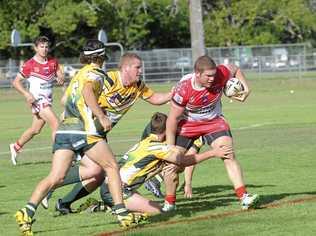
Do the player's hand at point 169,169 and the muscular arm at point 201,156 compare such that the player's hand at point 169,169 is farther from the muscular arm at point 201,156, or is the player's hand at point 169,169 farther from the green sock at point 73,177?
the green sock at point 73,177

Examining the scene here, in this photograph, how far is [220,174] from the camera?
15516 millimetres

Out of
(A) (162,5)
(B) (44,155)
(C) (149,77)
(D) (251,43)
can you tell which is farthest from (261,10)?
(B) (44,155)

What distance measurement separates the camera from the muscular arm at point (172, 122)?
11.0 metres

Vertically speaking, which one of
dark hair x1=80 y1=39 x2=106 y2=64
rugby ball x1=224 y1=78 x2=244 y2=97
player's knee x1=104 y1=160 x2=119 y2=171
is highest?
dark hair x1=80 y1=39 x2=106 y2=64

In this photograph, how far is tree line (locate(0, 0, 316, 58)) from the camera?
66000mm

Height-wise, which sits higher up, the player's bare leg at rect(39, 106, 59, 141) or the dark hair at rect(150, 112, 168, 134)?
the dark hair at rect(150, 112, 168, 134)

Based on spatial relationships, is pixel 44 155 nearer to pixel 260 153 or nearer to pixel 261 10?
pixel 260 153

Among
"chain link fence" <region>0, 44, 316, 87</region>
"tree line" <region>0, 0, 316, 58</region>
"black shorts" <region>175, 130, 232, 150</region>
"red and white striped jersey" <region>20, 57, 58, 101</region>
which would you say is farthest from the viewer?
"tree line" <region>0, 0, 316, 58</region>

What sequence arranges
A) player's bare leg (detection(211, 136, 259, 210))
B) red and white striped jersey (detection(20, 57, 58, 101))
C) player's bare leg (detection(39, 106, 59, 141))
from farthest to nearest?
red and white striped jersey (detection(20, 57, 58, 101)) < player's bare leg (detection(39, 106, 59, 141)) < player's bare leg (detection(211, 136, 259, 210))

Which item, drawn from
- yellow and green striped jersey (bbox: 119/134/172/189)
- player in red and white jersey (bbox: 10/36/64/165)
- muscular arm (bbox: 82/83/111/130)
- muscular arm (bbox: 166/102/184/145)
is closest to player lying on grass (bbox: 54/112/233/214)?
yellow and green striped jersey (bbox: 119/134/172/189)

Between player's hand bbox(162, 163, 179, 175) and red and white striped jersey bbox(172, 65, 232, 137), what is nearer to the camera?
red and white striped jersey bbox(172, 65, 232, 137)

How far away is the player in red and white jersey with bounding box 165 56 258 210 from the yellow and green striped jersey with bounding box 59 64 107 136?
1287 millimetres

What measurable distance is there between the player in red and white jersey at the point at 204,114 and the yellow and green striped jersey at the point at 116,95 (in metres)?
0.49

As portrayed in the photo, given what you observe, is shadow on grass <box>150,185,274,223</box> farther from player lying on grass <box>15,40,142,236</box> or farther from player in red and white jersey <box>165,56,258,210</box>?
player lying on grass <box>15,40,142,236</box>
